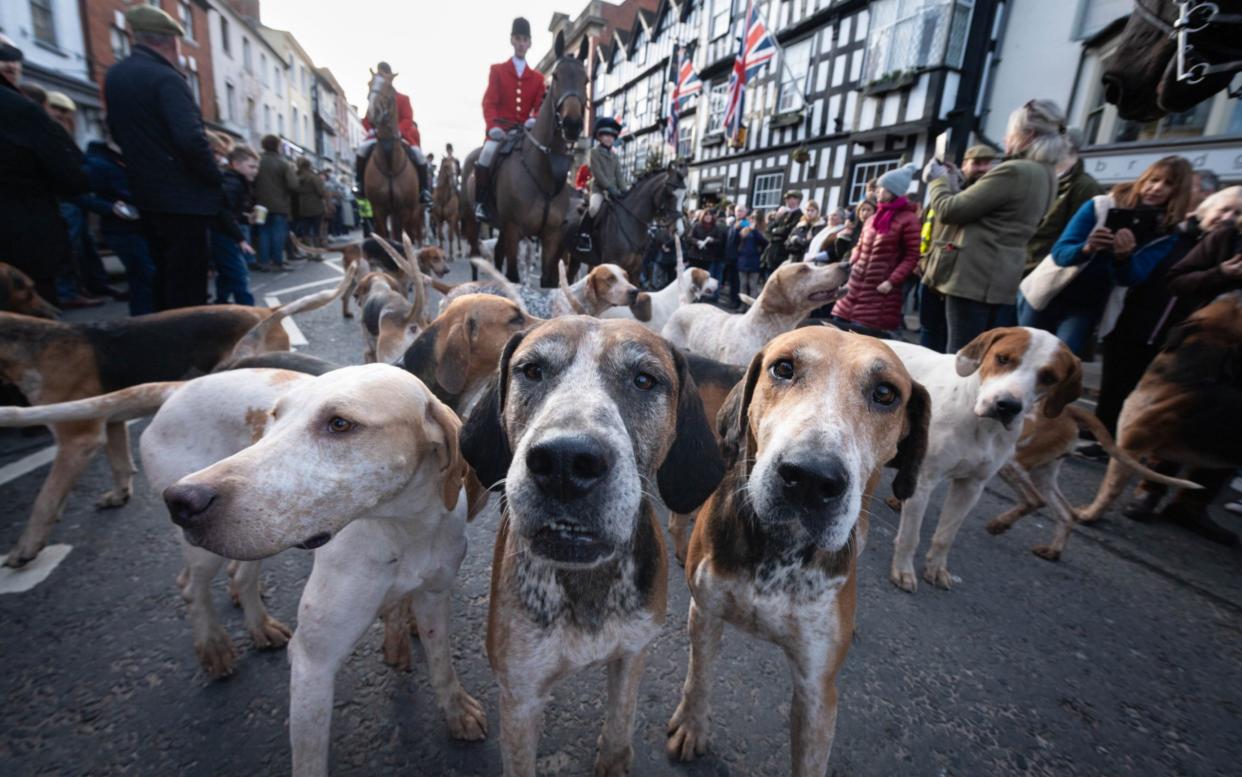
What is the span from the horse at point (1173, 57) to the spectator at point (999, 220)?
112 cm

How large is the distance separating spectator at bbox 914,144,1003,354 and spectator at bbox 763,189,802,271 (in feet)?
19.7

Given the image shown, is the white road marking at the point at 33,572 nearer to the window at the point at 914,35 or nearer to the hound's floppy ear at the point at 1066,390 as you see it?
the hound's floppy ear at the point at 1066,390

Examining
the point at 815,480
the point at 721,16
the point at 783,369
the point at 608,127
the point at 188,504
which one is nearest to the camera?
the point at 188,504

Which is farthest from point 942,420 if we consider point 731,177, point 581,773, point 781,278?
point 731,177

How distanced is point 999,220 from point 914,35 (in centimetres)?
1448

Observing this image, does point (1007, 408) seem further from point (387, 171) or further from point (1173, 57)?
point (387, 171)

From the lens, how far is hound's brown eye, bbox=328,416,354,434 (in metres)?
1.61

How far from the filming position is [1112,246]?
4.52 meters

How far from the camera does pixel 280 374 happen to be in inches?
92.9

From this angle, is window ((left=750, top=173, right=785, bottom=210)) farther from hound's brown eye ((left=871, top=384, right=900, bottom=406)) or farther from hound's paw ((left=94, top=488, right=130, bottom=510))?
hound's paw ((left=94, top=488, right=130, bottom=510))

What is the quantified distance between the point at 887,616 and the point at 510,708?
2258 mm

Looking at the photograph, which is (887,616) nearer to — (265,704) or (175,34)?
(265,704)

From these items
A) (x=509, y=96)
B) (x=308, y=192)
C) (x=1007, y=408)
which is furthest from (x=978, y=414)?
(x=308, y=192)

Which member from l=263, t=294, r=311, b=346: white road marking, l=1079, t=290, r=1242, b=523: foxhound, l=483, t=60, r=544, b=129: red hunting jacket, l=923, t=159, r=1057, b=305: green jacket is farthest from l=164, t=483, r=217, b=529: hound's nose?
l=483, t=60, r=544, b=129: red hunting jacket
